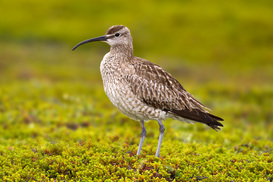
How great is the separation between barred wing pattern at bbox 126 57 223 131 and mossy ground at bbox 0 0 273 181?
111 centimetres

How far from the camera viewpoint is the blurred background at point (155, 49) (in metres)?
19.5

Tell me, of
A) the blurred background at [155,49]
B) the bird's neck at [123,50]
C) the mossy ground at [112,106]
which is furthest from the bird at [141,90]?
the blurred background at [155,49]

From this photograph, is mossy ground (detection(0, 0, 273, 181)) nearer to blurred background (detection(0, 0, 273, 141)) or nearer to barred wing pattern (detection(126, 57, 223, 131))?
blurred background (detection(0, 0, 273, 141))

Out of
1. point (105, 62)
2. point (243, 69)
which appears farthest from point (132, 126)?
point (243, 69)

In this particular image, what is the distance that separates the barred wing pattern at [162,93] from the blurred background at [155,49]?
739 cm

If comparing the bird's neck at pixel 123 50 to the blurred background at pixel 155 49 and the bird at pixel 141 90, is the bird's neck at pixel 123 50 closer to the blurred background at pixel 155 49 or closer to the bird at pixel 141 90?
the bird at pixel 141 90

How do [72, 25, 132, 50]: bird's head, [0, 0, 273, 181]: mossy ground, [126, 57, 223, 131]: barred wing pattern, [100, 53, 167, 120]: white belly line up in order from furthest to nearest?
[72, 25, 132, 50]: bird's head, [126, 57, 223, 131]: barred wing pattern, [100, 53, 167, 120]: white belly, [0, 0, 273, 181]: mossy ground

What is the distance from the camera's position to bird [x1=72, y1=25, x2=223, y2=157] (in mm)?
9039

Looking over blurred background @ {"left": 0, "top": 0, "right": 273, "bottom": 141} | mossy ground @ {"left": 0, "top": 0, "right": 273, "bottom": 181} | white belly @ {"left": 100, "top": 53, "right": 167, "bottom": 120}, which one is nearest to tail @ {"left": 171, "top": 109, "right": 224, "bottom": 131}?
white belly @ {"left": 100, "top": 53, "right": 167, "bottom": 120}

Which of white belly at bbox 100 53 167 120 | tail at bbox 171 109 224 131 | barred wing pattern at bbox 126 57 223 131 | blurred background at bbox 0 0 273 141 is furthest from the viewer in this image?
blurred background at bbox 0 0 273 141

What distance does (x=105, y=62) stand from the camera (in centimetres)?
966

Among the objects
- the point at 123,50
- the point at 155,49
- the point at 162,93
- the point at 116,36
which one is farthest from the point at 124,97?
the point at 155,49

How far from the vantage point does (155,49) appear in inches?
1572

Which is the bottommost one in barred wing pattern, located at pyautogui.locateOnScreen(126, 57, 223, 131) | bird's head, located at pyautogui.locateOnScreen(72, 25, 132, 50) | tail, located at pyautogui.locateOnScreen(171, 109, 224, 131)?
tail, located at pyautogui.locateOnScreen(171, 109, 224, 131)
